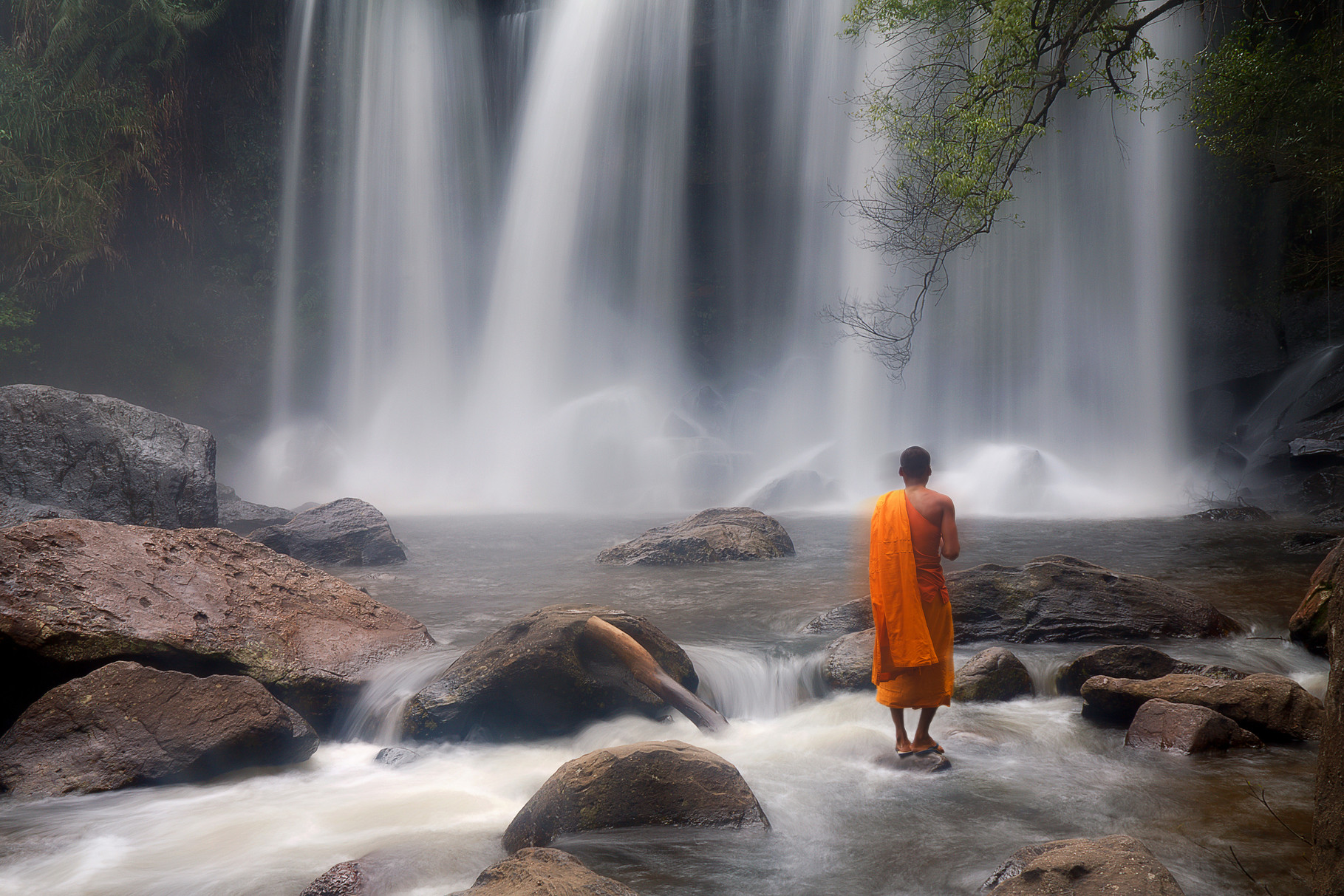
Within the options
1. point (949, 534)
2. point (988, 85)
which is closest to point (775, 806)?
point (949, 534)

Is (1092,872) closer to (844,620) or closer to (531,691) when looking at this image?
(531,691)

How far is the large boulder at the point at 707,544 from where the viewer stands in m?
10.8

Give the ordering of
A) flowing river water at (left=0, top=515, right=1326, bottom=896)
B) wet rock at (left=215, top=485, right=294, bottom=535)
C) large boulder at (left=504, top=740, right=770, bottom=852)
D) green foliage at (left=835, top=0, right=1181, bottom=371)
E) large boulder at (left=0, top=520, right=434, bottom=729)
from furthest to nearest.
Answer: wet rock at (left=215, top=485, right=294, bottom=535) → green foliage at (left=835, top=0, right=1181, bottom=371) → large boulder at (left=0, top=520, right=434, bottom=729) → large boulder at (left=504, top=740, right=770, bottom=852) → flowing river water at (left=0, top=515, right=1326, bottom=896)

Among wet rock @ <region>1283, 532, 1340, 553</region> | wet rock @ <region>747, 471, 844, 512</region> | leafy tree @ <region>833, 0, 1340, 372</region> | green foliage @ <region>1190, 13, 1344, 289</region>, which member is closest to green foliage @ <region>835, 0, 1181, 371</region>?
leafy tree @ <region>833, 0, 1340, 372</region>

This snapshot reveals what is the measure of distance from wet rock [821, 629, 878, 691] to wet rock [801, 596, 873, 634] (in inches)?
34.0

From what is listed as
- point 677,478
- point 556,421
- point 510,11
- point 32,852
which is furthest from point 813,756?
point 510,11

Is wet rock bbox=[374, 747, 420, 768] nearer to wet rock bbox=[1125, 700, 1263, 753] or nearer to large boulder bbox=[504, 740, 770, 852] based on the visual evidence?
large boulder bbox=[504, 740, 770, 852]

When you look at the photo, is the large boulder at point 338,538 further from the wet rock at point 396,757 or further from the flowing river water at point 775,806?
the wet rock at point 396,757

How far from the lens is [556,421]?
23.5 metres

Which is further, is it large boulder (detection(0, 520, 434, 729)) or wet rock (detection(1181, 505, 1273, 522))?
wet rock (detection(1181, 505, 1273, 522))

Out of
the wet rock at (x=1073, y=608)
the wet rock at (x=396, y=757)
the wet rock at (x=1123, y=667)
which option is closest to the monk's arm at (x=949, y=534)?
the wet rock at (x=1123, y=667)

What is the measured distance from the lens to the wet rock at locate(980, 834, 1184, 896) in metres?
2.59

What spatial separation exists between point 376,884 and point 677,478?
17434mm

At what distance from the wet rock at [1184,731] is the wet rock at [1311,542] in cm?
720
